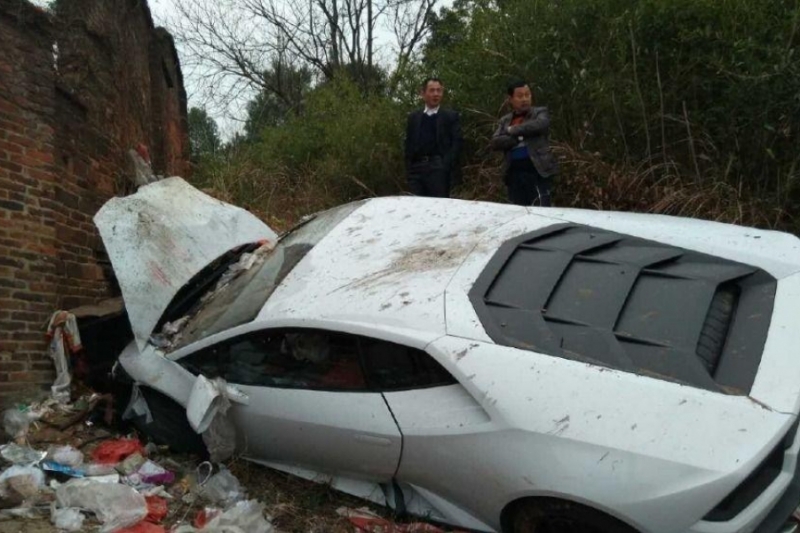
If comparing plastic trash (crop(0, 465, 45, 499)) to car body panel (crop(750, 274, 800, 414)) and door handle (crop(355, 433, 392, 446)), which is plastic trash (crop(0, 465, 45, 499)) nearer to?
door handle (crop(355, 433, 392, 446))

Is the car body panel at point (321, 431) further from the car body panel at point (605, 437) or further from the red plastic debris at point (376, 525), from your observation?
the car body panel at point (605, 437)

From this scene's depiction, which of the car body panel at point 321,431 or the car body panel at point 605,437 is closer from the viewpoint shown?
the car body panel at point 605,437

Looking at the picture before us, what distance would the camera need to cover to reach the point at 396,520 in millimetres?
3367

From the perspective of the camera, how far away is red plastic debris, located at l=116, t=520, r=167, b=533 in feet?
11.2

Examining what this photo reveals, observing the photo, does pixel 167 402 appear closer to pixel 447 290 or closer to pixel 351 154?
pixel 447 290

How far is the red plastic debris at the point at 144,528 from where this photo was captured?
3413 millimetres

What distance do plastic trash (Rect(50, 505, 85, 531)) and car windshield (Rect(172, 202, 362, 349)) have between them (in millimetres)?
990

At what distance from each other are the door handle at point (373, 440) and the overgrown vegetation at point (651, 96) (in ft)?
12.7

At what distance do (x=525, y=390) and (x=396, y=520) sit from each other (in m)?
1.03

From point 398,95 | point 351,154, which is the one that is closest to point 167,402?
point 351,154


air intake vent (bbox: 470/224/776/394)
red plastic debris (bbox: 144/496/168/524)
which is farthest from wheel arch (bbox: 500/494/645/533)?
red plastic debris (bbox: 144/496/168/524)

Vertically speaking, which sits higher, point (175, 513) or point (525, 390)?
point (525, 390)

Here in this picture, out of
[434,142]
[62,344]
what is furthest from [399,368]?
[434,142]

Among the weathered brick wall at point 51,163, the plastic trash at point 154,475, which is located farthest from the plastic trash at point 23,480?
the weathered brick wall at point 51,163
